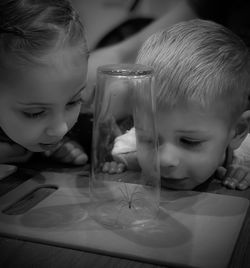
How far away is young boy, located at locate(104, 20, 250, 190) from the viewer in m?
0.63

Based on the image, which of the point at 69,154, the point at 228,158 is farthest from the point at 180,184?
the point at 69,154

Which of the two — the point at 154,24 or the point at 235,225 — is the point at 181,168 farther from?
the point at 154,24

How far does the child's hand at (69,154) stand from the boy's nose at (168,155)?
0.21 m

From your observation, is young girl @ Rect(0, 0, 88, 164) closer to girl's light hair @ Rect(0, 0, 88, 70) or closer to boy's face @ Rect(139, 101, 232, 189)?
girl's light hair @ Rect(0, 0, 88, 70)

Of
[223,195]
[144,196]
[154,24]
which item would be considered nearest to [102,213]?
[144,196]

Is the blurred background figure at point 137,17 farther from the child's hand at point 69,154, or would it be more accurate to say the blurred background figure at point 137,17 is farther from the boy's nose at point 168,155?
the boy's nose at point 168,155

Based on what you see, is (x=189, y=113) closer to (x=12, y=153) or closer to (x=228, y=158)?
(x=228, y=158)

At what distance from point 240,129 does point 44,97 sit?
29 cm

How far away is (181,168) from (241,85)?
14cm

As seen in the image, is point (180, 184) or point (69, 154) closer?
point (180, 184)

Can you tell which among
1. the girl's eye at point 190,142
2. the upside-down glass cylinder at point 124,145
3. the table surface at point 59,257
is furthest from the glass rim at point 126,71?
the table surface at point 59,257

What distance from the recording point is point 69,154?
827 millimetres

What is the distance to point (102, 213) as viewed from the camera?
0.62 metres

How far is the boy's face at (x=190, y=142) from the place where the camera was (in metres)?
0.64
